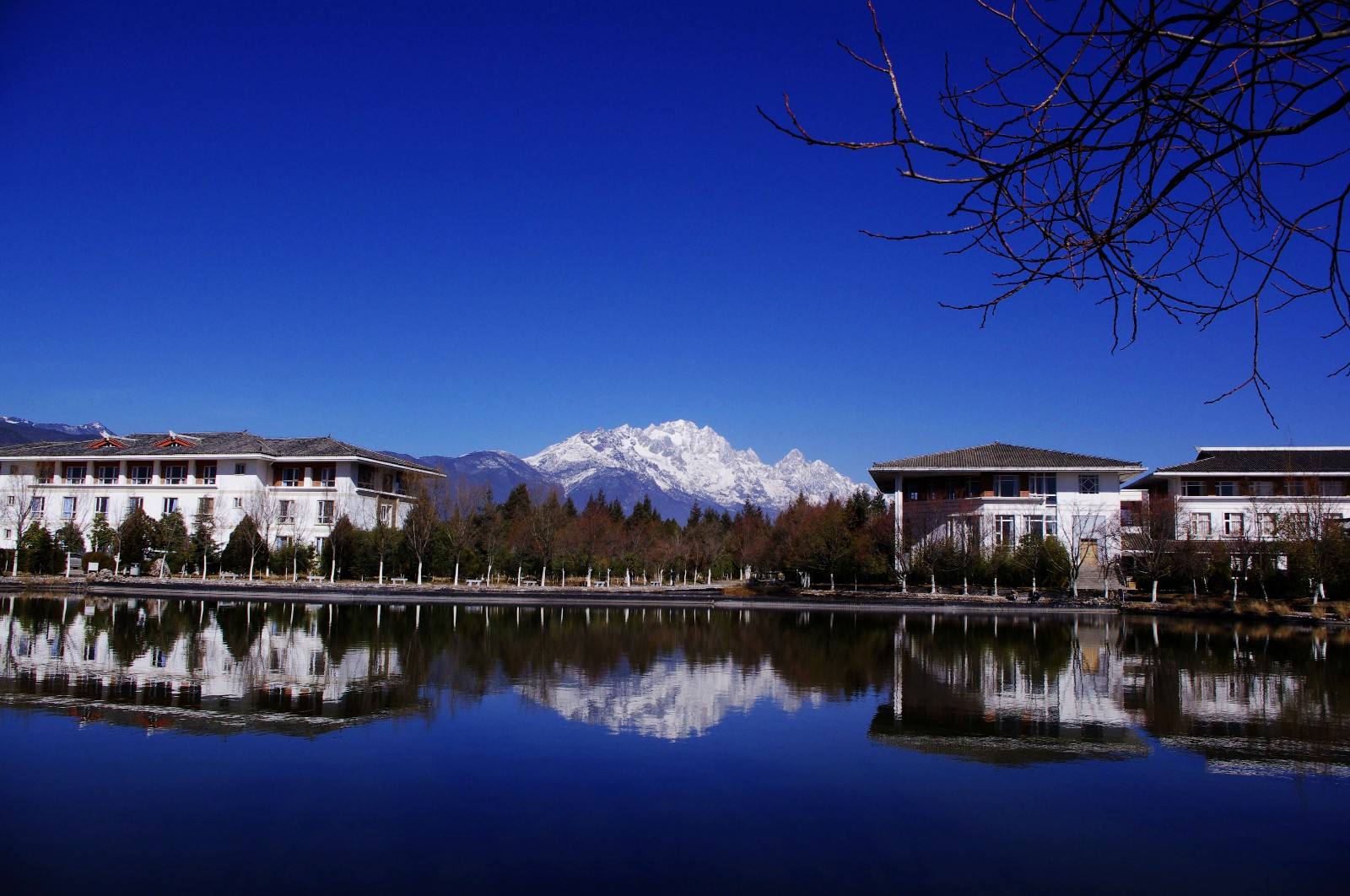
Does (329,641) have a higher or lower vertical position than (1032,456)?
lower

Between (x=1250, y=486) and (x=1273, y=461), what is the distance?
192cm

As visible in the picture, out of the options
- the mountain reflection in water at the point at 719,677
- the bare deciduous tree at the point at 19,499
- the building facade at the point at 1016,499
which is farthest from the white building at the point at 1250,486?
the bare deciduous tree at the point at 19,499

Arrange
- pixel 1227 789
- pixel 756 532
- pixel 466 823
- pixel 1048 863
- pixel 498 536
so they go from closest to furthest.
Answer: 1. pixel 1048 863
2. pixel 466 823
3. pixel 1227 789
4. pixel 498 536
5. pixel 756 532

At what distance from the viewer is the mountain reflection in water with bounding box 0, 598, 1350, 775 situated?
9.23 m

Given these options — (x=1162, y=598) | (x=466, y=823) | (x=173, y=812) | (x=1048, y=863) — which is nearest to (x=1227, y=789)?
(x=1048, y=863)

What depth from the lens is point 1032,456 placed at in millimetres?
35438

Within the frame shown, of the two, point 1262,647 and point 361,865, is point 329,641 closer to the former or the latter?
point 361,865

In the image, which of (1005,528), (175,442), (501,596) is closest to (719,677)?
(501,596)

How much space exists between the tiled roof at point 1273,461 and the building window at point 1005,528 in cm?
806

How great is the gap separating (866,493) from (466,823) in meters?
48.1

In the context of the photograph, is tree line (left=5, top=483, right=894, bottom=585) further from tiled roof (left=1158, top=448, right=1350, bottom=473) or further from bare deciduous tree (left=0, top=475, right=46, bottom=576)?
tiled roof (left=1158, top=448, right=1350, bottom=473)

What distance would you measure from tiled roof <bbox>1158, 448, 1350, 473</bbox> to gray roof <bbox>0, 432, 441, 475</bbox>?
116ft

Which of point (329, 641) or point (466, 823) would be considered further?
point (329, 641)

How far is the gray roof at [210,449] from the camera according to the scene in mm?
39469
